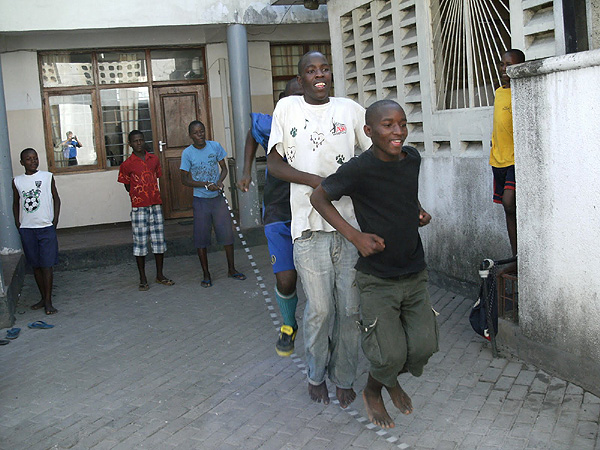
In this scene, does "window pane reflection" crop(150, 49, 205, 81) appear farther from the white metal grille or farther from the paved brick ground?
the white metal grille

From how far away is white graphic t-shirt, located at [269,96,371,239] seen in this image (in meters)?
4.37

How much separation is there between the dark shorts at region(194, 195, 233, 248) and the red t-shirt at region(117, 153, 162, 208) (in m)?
0.54

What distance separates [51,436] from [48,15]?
694 cm

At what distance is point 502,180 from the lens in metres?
5.95

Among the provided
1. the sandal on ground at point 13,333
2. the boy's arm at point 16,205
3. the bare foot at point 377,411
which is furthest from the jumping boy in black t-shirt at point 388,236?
the boy's arm at point 16,205

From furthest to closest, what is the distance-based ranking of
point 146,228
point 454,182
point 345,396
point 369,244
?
1. point 146,228
2. point 454,182
3. point 345,396
4. point 369,244

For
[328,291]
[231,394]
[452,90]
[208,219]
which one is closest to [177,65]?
[208,219]

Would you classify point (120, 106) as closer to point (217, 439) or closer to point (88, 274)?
point (88, 274)

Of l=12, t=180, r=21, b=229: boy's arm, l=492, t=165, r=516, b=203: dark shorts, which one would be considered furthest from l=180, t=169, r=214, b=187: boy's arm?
l=492, t=165, r=516, b=203: dark shorts

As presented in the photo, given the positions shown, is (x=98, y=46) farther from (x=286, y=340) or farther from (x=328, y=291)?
(x=328, y=291)

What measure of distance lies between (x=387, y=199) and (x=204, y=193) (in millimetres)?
5041

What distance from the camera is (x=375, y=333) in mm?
3930

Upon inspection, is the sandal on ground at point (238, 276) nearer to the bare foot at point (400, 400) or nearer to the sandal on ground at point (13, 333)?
the sandal on ground at point (13, 333)

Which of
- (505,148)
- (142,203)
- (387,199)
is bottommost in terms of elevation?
(142,203)
